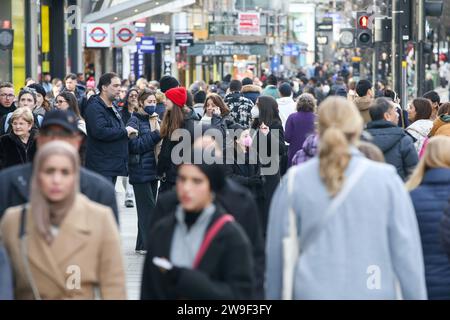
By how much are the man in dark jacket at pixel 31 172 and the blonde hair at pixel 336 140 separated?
3.91 feet

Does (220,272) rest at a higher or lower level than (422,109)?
lower

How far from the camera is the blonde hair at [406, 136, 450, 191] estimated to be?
8.39 meters

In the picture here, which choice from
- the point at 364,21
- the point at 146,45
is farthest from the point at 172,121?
the point at 146,45

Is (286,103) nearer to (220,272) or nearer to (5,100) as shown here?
(5,100)

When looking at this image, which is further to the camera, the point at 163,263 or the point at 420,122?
the point at 420,122

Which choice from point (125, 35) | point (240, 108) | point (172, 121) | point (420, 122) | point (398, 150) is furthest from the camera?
point (125, 35)

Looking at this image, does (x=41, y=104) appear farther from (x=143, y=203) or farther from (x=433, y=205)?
(x=433, y=205)

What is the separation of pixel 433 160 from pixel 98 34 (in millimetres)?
29149

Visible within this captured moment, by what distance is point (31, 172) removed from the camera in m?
7.21

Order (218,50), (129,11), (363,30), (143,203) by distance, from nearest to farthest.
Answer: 1. (143,203)
2. (363,30)
3. (129,11)
4. (218,50)

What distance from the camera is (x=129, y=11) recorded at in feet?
139

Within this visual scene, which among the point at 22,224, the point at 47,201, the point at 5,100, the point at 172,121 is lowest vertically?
the point at 22,224
